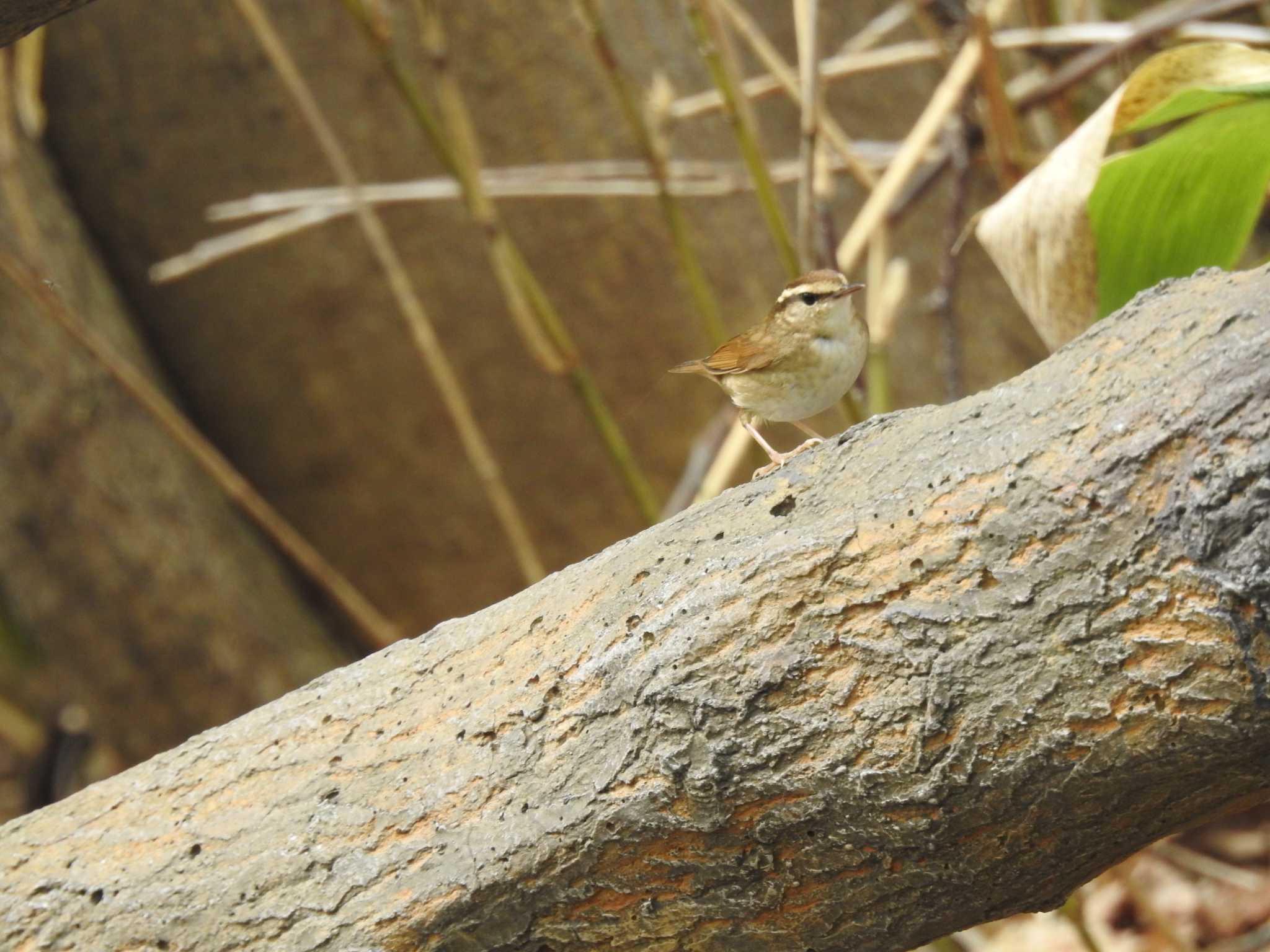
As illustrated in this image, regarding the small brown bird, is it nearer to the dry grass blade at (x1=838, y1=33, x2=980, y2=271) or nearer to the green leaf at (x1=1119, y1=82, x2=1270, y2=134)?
the dry grass blade at (x1=838, y1=33, x2=980, y2=271)

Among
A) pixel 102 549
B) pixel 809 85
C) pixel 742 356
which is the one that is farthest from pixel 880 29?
pixel 102 549

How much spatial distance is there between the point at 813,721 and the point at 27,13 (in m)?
1.11

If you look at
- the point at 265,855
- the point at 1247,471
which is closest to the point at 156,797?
the point at 265,855

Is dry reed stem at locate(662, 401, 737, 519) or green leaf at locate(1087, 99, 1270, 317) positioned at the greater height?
green leaf at locate(1087, 99, 1270, 317)

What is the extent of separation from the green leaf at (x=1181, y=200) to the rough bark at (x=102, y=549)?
2.79m

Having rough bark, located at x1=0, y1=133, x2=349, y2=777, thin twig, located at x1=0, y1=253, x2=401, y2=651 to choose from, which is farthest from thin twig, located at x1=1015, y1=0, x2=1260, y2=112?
rough bark, located at x1=0, y1=133, x2=349, y2=777

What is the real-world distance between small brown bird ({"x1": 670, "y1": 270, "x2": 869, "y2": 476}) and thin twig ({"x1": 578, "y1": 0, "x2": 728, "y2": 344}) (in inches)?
13.7

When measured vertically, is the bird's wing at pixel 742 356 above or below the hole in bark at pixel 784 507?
below

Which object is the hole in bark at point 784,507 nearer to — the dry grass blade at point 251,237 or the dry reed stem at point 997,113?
the dry reed stem at point 997,113

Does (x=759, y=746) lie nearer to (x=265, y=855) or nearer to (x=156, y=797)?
(x=265, y=855)

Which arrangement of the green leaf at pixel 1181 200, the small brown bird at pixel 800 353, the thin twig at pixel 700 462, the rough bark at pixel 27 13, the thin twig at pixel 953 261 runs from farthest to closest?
the thin twig at pixel 700 462 → the thin twig at pixel 953 261 → the small brown bird at pixel 800 353 → the green leaf at pixel 1181 200 → the rough bark at pixel 27 13

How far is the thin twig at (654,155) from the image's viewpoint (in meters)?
2.37

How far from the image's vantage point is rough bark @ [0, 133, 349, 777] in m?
3.66

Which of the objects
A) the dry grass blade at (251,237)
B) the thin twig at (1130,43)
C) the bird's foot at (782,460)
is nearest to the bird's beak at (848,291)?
the bird's foot at (782,460)
